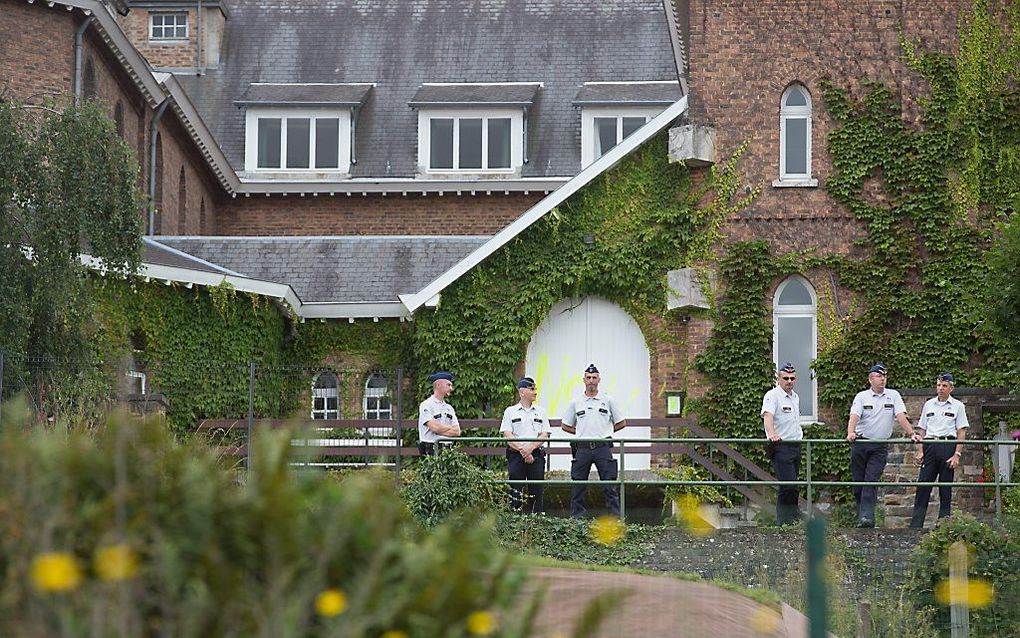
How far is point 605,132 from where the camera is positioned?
118 feet

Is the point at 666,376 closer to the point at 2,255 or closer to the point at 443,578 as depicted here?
the point at 2,255

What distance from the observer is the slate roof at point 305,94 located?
35.5m

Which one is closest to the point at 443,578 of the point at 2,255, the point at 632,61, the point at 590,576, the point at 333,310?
the point at 590,576

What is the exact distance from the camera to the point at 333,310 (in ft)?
87.4

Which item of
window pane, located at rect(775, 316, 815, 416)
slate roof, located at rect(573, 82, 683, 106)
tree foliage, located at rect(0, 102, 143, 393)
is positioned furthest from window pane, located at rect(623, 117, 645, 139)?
tree foliage, located at rect(0, 102, 143, 393)

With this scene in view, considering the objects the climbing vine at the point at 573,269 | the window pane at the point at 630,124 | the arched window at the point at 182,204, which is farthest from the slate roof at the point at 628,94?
the climbing vine at the point at 573,269

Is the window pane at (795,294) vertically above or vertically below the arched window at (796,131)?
below

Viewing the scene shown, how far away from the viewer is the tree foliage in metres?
18.5

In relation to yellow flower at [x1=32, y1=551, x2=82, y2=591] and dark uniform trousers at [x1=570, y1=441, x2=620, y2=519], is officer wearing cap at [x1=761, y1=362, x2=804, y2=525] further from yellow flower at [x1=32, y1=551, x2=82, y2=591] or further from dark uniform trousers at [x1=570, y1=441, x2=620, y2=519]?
yellow flower at [x1=32, y1=551, x2=82, y2=591]

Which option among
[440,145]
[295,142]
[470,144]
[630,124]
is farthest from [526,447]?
[295,142]

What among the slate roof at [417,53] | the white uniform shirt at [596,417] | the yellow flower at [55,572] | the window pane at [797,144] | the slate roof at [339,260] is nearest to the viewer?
the yellow flower at [55,572]

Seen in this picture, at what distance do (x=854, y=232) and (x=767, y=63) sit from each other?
2.84 m

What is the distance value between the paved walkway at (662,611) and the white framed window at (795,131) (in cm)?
1505

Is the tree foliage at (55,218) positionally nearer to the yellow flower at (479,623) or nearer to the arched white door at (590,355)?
the arched white door at (590,355)
